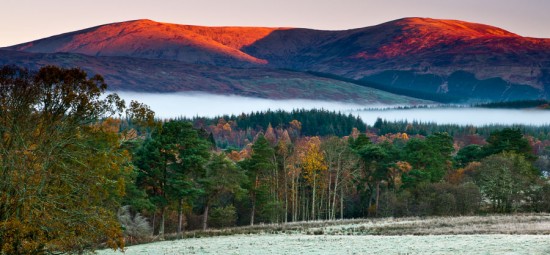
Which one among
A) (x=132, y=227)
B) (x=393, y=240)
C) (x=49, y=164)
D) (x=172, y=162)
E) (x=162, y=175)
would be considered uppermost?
(x=49, y=164)

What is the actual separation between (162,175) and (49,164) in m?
42.9

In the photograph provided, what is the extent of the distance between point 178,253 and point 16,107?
17.8 meters

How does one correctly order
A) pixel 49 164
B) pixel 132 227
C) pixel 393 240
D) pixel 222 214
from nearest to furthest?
1. pixel 49 164
2. pixel 393 240
3. pixel 132 227
4. pixel 222 214

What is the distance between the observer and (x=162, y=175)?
78.0 metres

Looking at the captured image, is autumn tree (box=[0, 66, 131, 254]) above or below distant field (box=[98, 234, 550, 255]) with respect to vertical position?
above

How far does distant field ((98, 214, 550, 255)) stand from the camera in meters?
43.5

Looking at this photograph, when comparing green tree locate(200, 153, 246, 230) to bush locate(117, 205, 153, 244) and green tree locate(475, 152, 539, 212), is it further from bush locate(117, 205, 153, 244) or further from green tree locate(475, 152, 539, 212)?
green tree locate(475, 152, 539, 212)

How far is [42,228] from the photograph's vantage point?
109ft

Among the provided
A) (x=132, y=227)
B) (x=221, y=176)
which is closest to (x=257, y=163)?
(x=221, y=176)

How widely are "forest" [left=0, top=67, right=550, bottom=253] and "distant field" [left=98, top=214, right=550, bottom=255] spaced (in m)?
8.27

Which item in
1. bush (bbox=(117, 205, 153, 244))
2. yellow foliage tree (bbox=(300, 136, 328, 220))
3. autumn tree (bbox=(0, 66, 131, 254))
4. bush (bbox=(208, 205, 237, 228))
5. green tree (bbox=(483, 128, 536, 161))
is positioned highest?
autumn tree (bbox=(0, 66, 131, 254))

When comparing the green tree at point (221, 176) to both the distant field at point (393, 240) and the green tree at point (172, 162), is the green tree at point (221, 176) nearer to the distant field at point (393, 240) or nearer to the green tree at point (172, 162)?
the green tree at point (172, 162)

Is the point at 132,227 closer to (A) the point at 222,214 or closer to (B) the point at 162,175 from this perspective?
(B) the point at 162,175

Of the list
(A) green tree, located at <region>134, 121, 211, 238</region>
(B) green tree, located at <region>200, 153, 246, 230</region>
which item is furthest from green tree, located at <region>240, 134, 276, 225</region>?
(A) green tree, located at <region>134, 121, 211, 238</region>
